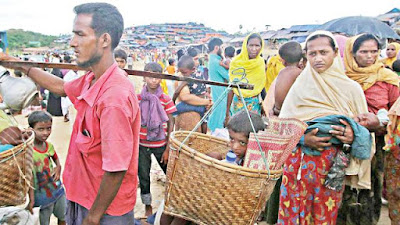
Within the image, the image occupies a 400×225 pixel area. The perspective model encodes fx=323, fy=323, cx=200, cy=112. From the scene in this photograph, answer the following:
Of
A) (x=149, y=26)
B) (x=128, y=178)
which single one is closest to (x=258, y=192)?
(x=128, y=178)

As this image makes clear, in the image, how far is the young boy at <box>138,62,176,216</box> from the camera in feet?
11.0

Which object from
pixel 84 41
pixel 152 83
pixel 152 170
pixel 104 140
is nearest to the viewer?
pixel 104 140

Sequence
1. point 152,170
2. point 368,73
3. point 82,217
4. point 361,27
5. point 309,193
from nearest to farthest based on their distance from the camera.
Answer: point 82,217, point 309,193, point 368,73, point 152,170, point 361,27

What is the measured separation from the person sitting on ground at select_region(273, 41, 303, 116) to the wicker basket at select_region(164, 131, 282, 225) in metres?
1.75

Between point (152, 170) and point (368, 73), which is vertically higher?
point (368, 73)

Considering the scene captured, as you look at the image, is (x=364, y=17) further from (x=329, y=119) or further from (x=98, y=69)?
(x=98, y=69)

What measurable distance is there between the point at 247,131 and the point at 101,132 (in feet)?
3.03

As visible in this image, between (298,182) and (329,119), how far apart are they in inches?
22.4

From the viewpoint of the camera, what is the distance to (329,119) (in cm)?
234

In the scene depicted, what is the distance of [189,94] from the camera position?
3916 millimetres

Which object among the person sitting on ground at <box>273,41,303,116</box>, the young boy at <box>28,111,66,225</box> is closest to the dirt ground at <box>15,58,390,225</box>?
the young boy at <box>28,111,66,225</box>

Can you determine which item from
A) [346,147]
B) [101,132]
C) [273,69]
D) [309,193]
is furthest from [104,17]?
[273,69]

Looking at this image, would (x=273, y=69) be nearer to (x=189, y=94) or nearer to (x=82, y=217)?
(x=189, y=94)

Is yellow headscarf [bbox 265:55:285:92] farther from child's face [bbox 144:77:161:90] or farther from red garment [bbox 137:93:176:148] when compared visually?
child's face [bbox 144:77:161:90]
